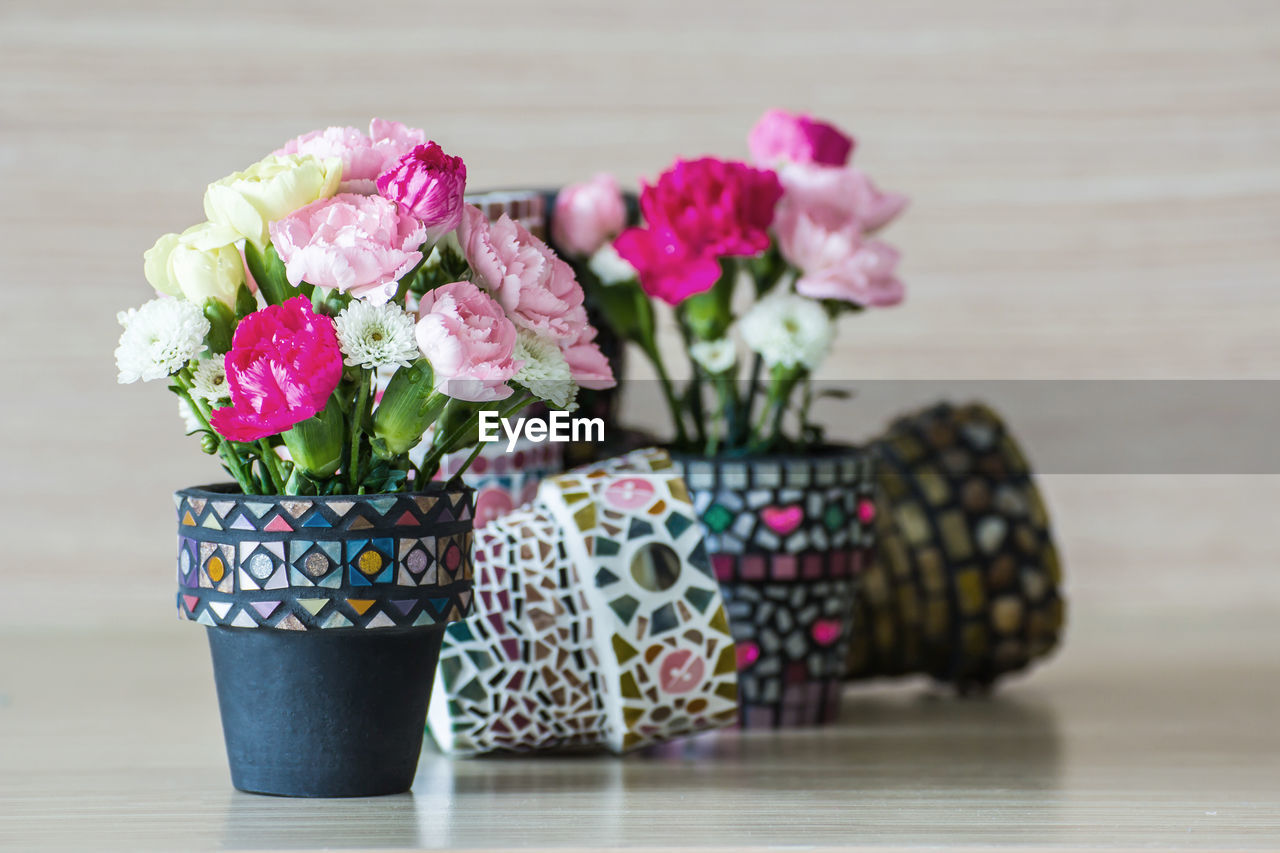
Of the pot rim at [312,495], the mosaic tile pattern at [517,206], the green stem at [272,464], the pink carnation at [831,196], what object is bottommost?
the pot rim at [312,495]

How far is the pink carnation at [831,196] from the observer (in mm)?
694

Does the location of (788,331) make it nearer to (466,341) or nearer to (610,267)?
(610,267)

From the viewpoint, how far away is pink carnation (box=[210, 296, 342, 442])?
0.46 metres

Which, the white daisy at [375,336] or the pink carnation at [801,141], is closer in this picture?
the white daisy at [375,336]

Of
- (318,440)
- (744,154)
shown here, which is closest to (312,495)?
(318,440)

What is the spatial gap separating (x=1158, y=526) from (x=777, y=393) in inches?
21.5

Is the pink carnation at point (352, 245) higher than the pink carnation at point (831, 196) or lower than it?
lower

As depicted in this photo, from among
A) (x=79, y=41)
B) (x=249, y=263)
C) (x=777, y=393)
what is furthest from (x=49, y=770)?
(x=79, y=41)

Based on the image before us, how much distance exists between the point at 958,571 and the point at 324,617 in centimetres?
40

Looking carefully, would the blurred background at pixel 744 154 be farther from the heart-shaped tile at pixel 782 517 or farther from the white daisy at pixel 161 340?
the white daisy at pixel 161 340

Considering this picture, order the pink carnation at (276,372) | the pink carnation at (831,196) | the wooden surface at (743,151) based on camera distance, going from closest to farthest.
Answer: the pink carnation at (276,372)
the pink carnation at (831,196)
the wooden surface at (743,151)

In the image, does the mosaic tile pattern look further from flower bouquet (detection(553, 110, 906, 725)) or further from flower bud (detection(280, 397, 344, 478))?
flower bud (detection(280, 397, 344, 478))

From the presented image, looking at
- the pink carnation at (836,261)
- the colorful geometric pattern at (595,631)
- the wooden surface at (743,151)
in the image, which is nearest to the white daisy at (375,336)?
the colorful geometric pattern at (595,631)

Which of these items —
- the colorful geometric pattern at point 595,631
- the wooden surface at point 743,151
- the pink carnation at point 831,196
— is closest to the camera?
the colorful geometric pattern at point 595,631
